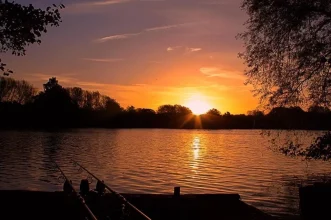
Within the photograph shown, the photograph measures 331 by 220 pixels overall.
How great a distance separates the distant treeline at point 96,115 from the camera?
833 inches

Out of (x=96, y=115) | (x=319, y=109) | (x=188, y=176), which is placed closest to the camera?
(x=319, y=109)

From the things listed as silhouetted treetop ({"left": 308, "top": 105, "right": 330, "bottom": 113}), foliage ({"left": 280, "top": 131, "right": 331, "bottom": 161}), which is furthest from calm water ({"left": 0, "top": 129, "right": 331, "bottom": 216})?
silhouetted treetop ({"left": 308, "top": 105, "right": 330, "bottom": 113})

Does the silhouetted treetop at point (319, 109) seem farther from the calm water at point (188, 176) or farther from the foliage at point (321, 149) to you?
the calm water at point (188, 176)

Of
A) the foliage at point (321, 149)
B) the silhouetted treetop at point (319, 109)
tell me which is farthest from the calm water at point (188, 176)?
the silhouetted treetop at point (319, 109)

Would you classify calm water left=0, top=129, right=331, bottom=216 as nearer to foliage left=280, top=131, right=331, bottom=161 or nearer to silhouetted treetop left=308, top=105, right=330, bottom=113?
foliage left=280, top=131, right=331, bottom=161

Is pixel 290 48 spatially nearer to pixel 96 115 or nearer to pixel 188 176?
pixel 188 176

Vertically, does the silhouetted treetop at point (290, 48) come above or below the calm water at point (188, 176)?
above

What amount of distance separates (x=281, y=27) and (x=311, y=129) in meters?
5.50

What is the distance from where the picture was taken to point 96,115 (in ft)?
522

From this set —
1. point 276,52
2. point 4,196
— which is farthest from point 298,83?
point 4,196

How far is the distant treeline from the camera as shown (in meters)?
21.2

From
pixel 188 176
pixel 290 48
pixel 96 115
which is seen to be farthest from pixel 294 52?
pixel 96 115

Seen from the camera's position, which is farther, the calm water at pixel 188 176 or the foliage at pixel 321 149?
the calm water at pixel 188 176

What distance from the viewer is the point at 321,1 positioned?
19031 mm
